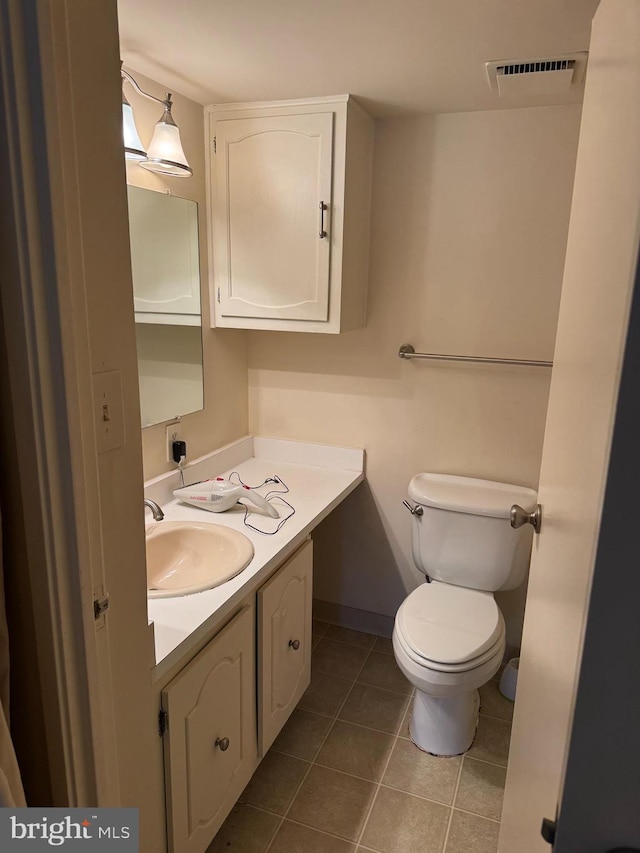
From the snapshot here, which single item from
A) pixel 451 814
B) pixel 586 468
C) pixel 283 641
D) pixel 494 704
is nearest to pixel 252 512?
pixel 283 641

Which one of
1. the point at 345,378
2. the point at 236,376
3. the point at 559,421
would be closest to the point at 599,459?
the point at 559,421

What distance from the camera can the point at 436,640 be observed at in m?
1.82

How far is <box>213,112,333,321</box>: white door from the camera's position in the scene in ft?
6.35

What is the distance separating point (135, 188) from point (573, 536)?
1564 millimetres

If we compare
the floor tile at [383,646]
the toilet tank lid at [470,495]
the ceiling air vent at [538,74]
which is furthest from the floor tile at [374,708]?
the ceiling air vent at [538,74]

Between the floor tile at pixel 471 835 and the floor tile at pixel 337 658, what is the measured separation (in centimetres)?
69

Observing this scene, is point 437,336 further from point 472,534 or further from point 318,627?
point 318,627

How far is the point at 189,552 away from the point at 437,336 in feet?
3.96

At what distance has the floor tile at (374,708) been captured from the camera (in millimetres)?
2072

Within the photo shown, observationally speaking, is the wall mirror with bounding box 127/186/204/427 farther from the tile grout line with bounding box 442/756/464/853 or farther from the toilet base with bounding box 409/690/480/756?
the tile grout line with bounding box 442/756/464/853

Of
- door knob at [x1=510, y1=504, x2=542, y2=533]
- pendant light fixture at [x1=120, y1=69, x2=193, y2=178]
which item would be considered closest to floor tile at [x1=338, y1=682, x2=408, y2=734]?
door knob at [x1=510, y1=504, x2=542, y2=533]

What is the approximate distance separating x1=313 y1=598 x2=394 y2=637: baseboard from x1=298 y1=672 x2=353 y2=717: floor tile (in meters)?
0.33

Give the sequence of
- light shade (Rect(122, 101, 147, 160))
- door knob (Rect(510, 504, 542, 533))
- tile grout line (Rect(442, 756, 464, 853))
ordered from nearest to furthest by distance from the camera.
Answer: door knob (Rect(510, 504, 542, 533)), light shade (Rect(122, 101, 147, 160)), tile grout line (Rect(442, 756, 464, 853))

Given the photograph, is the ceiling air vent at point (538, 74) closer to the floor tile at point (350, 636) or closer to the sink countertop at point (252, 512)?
the sink countertop at point (252, 512)
